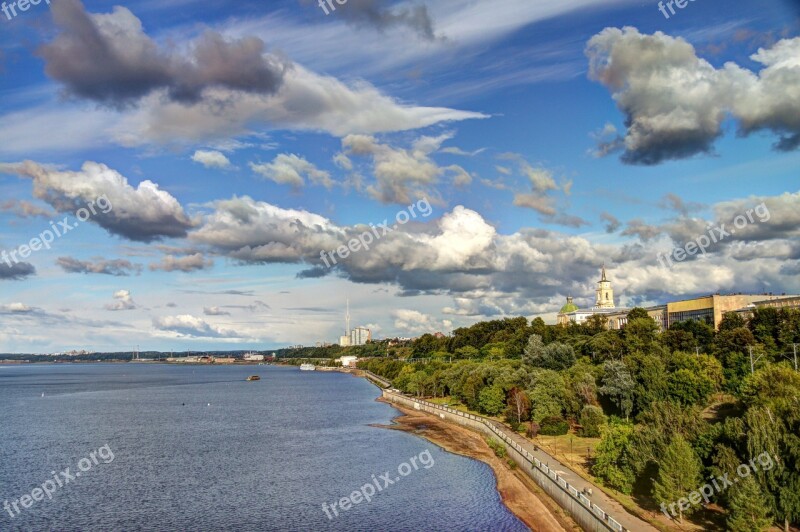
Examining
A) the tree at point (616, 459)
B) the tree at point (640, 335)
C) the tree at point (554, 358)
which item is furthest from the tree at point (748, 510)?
the tree at point (554, 358)

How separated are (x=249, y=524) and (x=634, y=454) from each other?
33817 mm

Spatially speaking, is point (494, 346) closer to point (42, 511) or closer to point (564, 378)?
point (564, 378)

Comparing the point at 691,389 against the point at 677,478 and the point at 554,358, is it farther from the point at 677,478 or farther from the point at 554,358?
the point at 554,358

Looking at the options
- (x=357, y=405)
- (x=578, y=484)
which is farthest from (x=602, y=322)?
(x=578, y=484)

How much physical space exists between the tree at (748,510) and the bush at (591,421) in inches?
1632

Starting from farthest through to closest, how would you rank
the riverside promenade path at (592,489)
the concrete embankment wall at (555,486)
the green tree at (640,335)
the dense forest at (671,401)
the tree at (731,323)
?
the green tree at (640,335), the tree at (731,323), the dense forest at (671,401), the concrete embankment wall at (555,486), the riverside promenade path at (592,489)

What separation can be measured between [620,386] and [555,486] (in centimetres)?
3855

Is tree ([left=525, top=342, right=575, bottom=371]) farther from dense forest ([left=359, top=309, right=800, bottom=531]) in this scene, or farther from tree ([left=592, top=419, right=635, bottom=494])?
tree ([left=592, top=419, right=635, bottom=494])

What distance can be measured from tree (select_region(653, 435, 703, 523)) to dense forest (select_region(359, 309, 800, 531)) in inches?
2.9

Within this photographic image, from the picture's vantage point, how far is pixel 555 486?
55719 mm

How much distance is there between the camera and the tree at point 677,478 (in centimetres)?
4666

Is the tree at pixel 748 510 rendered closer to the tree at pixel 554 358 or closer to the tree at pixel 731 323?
the tree at pixel 554 358

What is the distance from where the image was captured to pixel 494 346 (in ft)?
630

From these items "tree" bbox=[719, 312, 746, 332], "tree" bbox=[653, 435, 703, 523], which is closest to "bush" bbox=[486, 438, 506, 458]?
"tree" bbox=[653, 435, 703, 523]
